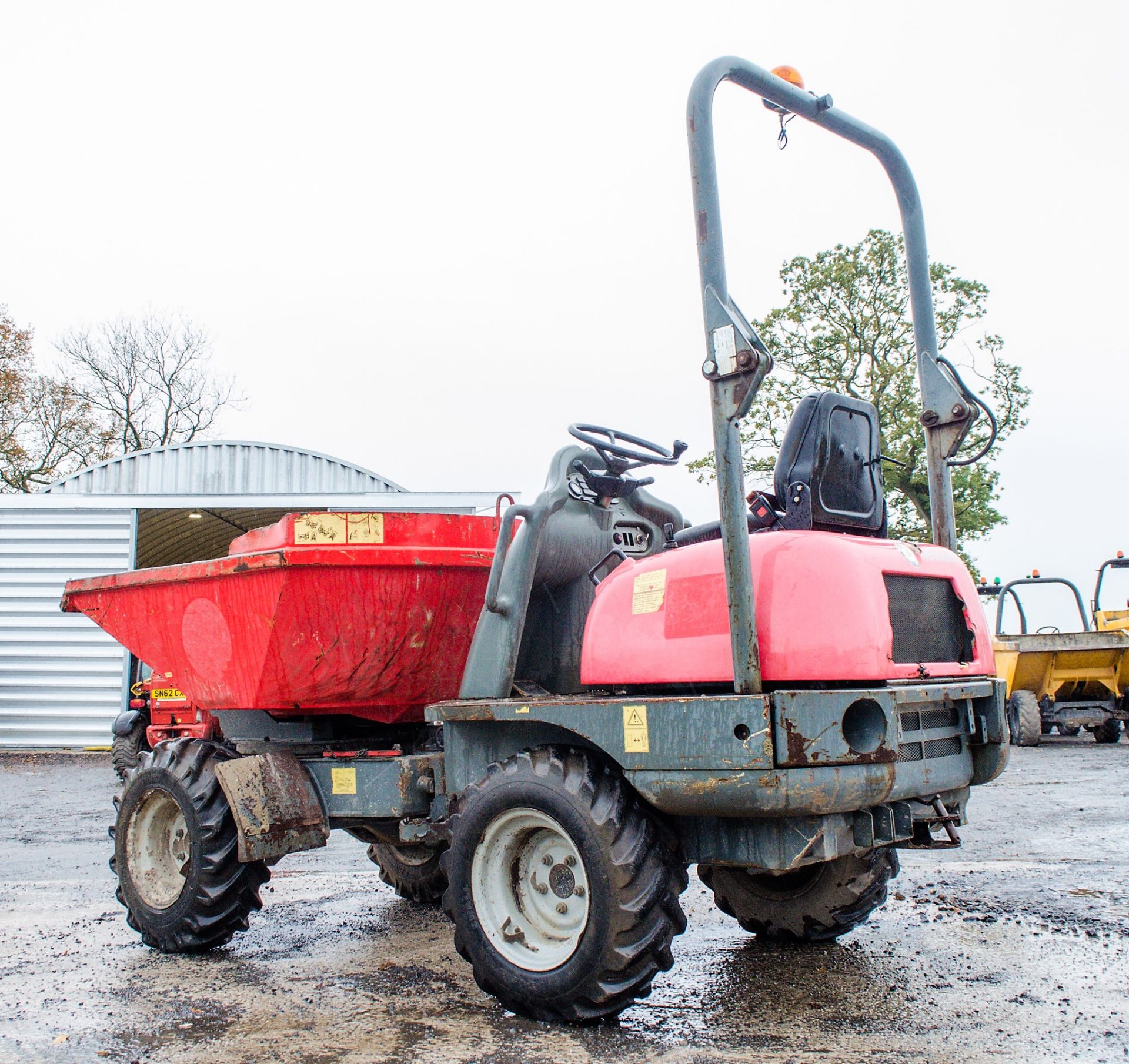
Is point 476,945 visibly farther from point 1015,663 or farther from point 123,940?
point 1015,663

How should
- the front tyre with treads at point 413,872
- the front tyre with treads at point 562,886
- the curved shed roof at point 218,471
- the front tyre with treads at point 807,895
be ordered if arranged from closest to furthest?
the front tyre with treads at point 562,886, the front tyre with treads at point 807,895, the front tyre with treads at point 413,872, the curved shed roof at point 218,471

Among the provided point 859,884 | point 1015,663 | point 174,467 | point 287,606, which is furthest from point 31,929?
point 174,467

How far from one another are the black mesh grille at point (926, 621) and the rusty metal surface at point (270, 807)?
8.56ft

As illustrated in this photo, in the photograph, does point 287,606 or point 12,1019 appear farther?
point 287,606

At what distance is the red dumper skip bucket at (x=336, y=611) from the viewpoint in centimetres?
486

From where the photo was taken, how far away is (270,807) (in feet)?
16.2

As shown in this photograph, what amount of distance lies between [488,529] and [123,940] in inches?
102

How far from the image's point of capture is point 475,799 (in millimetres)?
4113

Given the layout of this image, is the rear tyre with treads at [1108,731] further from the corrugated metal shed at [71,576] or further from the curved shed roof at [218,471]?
the curved shed roof at [218,471]

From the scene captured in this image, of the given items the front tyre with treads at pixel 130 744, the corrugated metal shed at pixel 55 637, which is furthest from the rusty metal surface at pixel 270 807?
the corrugated metal shed at pixel 55 637

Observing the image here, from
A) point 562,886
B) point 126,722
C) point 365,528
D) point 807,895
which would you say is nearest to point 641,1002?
point 562,886

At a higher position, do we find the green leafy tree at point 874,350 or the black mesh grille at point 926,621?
the green leafy tree at point 874,350

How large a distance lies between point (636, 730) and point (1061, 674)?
12.6m

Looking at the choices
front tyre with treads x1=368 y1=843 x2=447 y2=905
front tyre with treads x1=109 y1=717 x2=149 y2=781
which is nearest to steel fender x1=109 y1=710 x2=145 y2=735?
front tyre with treads x1=109 y1=717 x2=149 y2=781
